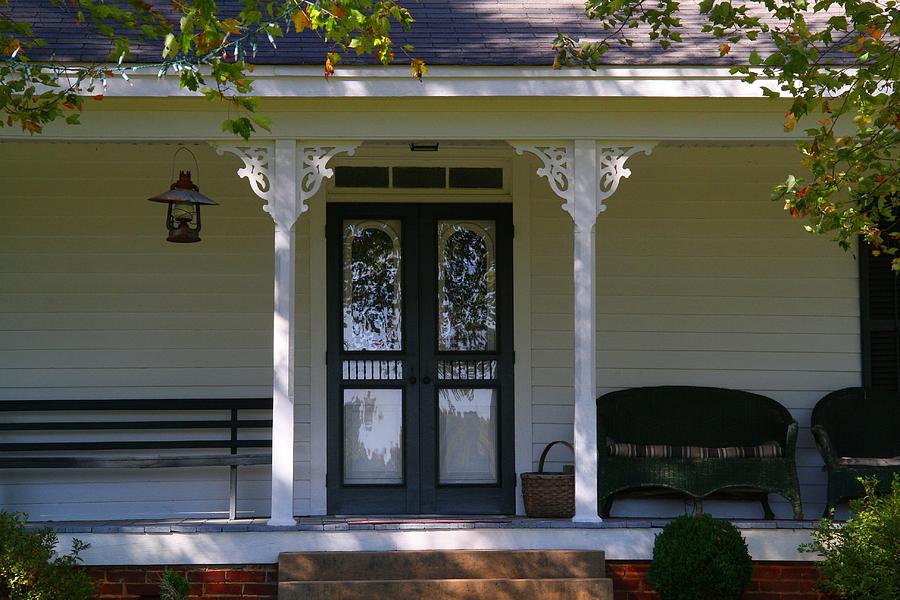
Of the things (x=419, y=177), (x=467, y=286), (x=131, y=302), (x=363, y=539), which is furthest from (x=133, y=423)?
(x=419, y=177)

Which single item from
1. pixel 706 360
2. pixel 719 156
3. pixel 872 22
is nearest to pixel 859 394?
pixel 706 360

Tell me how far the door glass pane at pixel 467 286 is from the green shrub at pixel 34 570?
2989 mm

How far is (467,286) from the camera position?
8.30 m

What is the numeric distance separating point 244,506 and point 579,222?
312 centimetres

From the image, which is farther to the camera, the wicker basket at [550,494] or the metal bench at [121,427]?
the metal bench at [121,427]

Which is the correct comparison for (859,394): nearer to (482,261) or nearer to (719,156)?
(719,156)

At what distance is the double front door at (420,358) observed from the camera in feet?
26.7

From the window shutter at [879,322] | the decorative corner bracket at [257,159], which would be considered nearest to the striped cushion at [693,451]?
the window shutter at [879,322]

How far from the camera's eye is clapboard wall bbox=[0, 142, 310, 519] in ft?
26.5

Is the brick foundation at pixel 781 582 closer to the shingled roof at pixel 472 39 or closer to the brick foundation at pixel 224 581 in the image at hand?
the brick foundation at pixel 224 581

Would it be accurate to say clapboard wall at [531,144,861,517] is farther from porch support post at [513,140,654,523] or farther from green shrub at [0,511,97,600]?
green shrub at [0,511,97,600]

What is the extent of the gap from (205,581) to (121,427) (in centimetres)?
164

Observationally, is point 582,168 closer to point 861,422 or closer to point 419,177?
point 419,177

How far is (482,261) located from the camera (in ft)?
27.3
